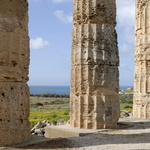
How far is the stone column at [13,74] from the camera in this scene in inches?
305

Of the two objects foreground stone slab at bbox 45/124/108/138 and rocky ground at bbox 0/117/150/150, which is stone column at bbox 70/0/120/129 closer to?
foreground stone slab at bbox 45/124/108/138

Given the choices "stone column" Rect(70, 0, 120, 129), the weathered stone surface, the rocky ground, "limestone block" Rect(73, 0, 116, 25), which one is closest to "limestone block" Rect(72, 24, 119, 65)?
"stone column" Rect(70, 0, 120, 129)

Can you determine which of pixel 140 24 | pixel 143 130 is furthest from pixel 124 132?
pixel 140 24

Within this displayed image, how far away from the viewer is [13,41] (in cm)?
800

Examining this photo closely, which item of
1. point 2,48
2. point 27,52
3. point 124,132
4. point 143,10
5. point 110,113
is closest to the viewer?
point 2,48

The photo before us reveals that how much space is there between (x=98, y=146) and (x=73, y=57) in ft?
16.1

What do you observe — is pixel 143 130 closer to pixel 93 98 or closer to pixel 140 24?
pixel 93 98

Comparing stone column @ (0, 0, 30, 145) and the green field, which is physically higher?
stone column @ (0, 0, 30, 145)

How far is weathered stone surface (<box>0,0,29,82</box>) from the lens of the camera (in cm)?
783

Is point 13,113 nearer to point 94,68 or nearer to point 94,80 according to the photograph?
point 94,80

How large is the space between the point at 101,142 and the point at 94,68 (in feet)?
11.9

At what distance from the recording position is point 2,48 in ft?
25.6

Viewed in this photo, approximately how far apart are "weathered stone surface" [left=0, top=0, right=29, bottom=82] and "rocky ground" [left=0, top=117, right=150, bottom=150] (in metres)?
1.87

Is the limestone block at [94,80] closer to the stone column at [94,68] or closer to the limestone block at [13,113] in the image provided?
the stone column at [94,68]
